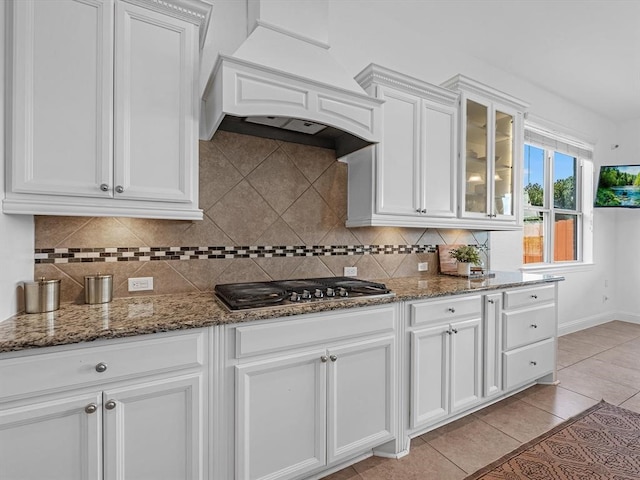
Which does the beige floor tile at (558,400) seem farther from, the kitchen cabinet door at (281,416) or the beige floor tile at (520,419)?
the kitchen cabinet door at (281,416)

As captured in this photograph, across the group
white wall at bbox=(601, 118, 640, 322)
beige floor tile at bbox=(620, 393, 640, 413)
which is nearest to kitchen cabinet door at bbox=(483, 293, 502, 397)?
beige floor tile at bbox=(620, 393, 640, 413)

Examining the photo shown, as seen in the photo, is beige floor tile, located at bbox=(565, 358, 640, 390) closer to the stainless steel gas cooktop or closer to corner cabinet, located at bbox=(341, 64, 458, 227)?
corner cabinet, located at bbox=(341, 64, 458, 227)

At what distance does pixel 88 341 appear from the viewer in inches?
46.4

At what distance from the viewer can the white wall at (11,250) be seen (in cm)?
132

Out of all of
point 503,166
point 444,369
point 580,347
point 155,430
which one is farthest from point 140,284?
point 580,347

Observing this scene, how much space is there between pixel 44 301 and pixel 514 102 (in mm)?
3629

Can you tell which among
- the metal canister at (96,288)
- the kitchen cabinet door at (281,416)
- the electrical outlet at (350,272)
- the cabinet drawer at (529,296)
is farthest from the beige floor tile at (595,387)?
the metal canister at (96,288)

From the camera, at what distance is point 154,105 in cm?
159

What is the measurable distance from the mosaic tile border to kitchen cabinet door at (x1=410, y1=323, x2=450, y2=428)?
0.82 m

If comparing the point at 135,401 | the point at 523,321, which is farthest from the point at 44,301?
the point at 523,321

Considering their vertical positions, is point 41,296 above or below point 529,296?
above

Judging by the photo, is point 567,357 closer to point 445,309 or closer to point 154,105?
point 445,309

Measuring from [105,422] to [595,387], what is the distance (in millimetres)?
3593

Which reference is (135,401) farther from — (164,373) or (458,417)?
(458,417)
